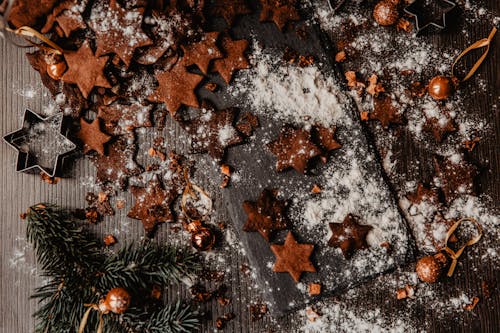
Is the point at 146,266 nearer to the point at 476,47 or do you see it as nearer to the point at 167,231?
the point at 167,231

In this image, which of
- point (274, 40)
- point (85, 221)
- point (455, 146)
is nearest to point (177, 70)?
point (274, 40)

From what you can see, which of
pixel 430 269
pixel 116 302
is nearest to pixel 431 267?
pixel 430 269

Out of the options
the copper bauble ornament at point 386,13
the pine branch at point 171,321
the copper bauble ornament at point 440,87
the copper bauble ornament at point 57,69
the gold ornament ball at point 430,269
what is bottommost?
the pine branch at point 171,321

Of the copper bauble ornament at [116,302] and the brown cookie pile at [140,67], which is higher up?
the brown cookie pile at [140,67]

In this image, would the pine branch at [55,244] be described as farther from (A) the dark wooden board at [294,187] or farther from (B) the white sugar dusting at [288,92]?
(B) the white sugar dusting at [288,92]

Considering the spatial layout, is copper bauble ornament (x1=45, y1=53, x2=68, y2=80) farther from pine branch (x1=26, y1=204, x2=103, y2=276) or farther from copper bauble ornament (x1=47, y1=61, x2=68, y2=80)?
pine branch (x1=26, y1=204, x2=103, y2=276)

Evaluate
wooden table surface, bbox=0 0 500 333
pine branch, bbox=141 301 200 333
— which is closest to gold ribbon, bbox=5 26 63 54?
wooden table surface, bbox=0 0 500 333

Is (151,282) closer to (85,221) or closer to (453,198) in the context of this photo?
(85,221)

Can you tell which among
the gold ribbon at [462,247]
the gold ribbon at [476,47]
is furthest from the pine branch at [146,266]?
the gold ribbon at [476,47]
